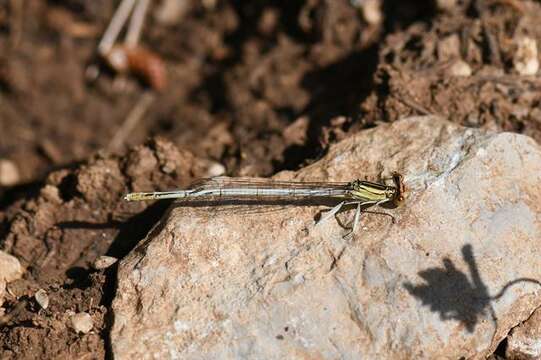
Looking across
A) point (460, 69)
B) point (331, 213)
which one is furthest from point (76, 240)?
point (460, 69)

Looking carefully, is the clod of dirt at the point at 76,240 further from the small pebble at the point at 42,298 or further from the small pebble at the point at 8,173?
the small pebble at the point at 8,173

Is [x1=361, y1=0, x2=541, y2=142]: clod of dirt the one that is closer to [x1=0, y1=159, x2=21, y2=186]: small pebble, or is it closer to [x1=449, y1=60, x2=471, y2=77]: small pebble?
[x1=449, y1=60, x2=471, y2=77]: small pebble

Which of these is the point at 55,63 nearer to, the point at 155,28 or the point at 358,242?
the point at 155,28

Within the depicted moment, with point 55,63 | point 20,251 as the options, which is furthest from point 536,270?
point 55,63

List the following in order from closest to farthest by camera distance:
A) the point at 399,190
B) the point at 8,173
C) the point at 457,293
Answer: the point at 457,293
the point at 399,190
the point at 8,173

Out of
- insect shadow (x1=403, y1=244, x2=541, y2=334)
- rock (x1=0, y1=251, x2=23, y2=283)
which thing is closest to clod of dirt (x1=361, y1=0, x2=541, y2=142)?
insect shadow (x1=403, y1=244, x2=541, y2=334)

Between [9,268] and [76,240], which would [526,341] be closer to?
[76,240]
